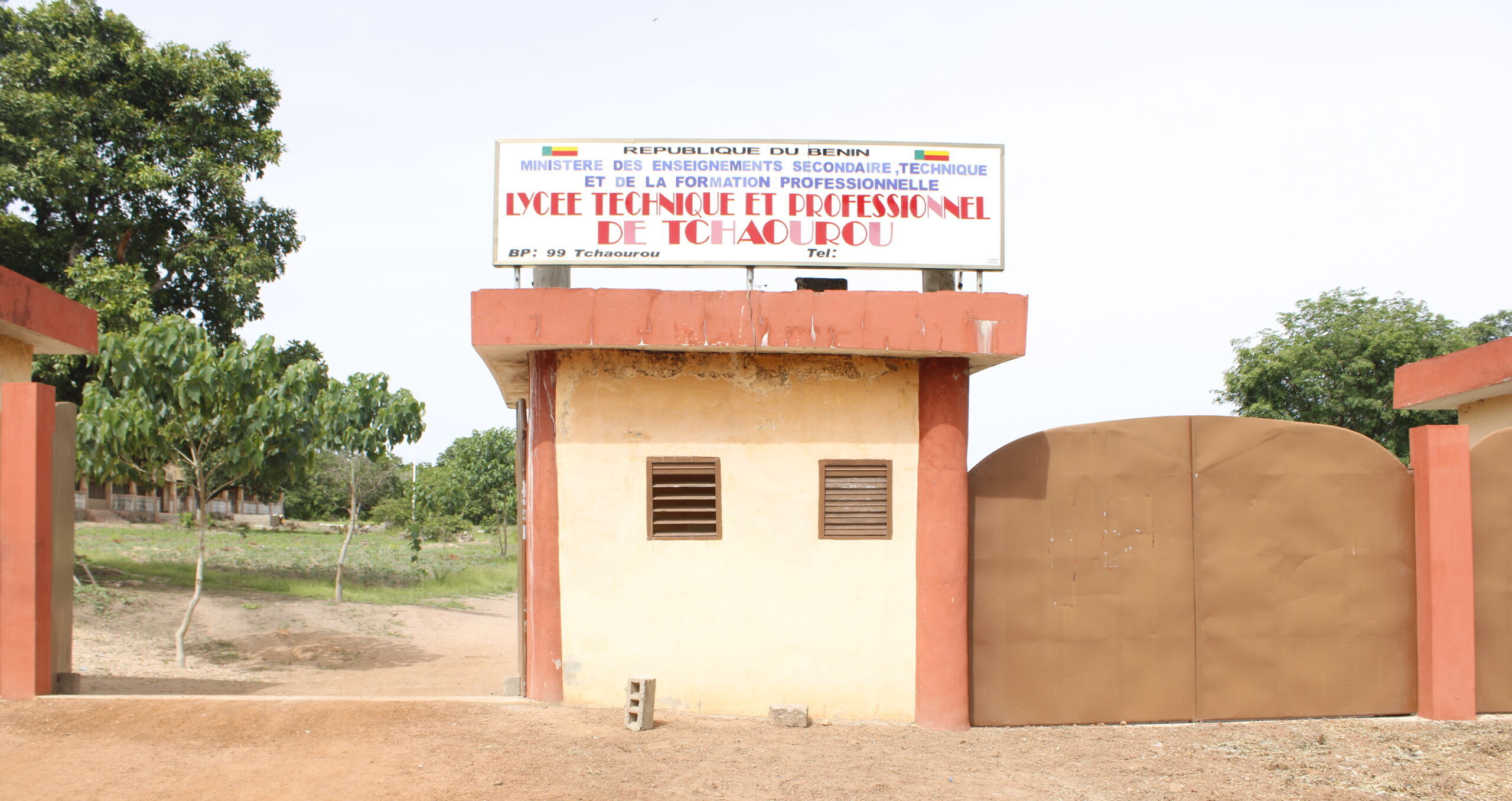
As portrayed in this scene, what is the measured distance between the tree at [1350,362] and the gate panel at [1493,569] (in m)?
16.9

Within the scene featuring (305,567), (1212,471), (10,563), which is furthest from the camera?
(305,567)

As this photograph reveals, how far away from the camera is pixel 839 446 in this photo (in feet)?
25.7

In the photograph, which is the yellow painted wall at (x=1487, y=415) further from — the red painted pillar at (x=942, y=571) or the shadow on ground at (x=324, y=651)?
the shadow on ground at (x=324, y=651)

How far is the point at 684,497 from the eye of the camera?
25.3 feet

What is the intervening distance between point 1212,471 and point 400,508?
22.5 m

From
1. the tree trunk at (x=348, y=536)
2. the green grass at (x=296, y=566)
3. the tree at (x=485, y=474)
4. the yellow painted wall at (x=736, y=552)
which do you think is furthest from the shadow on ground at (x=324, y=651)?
the tree at (x=485, y=474)

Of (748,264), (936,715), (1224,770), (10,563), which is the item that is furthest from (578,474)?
(1224,770)

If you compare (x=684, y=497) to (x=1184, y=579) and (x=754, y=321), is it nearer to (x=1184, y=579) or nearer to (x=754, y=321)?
(x=754, y=321)

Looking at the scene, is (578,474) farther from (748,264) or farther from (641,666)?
(748,264)

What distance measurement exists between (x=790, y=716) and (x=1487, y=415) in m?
7.63

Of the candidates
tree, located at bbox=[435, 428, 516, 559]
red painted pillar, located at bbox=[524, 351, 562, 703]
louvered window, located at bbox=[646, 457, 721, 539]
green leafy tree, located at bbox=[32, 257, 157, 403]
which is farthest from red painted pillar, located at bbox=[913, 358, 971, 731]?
tree, located at bbox=[435, 428, 516, 559]

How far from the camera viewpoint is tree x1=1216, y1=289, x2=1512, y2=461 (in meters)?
25.1

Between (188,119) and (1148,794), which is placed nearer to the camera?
(1148,794)

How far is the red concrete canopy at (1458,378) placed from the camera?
9.45 metres
